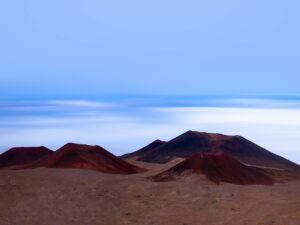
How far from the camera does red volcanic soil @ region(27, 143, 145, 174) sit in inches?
2064

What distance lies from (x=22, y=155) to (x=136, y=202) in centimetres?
3382

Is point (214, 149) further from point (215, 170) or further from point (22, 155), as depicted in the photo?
point (215, 170)

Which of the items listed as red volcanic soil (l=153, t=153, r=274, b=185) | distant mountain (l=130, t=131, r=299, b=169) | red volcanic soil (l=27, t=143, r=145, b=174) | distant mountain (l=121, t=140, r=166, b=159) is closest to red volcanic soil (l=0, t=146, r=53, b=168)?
red volcanic soil (l=27, t=143, r=145, b=174)

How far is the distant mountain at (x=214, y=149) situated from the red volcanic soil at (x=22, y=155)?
50.0 feet

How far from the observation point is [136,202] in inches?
1404

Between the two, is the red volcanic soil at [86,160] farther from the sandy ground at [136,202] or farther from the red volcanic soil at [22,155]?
the sandy ground at [136,202]

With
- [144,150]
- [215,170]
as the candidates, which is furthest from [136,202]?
[144,150]

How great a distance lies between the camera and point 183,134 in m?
81.6

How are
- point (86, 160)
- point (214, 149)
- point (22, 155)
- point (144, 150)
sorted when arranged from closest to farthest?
1. point (86, 160)
2. point (22, 155)
3. point (214, 149)
4. point (144, 150)

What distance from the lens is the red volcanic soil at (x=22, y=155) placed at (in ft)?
212

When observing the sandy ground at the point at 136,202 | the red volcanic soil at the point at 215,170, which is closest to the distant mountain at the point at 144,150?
the red volcanic soil at the point at 215,170

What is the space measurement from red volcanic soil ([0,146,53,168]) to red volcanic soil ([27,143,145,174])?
327 inches

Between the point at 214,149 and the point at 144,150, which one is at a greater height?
the point at 144,150

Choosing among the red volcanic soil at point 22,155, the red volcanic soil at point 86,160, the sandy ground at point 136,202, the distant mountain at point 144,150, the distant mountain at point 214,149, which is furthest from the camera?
the distant mountain at point 144,150
